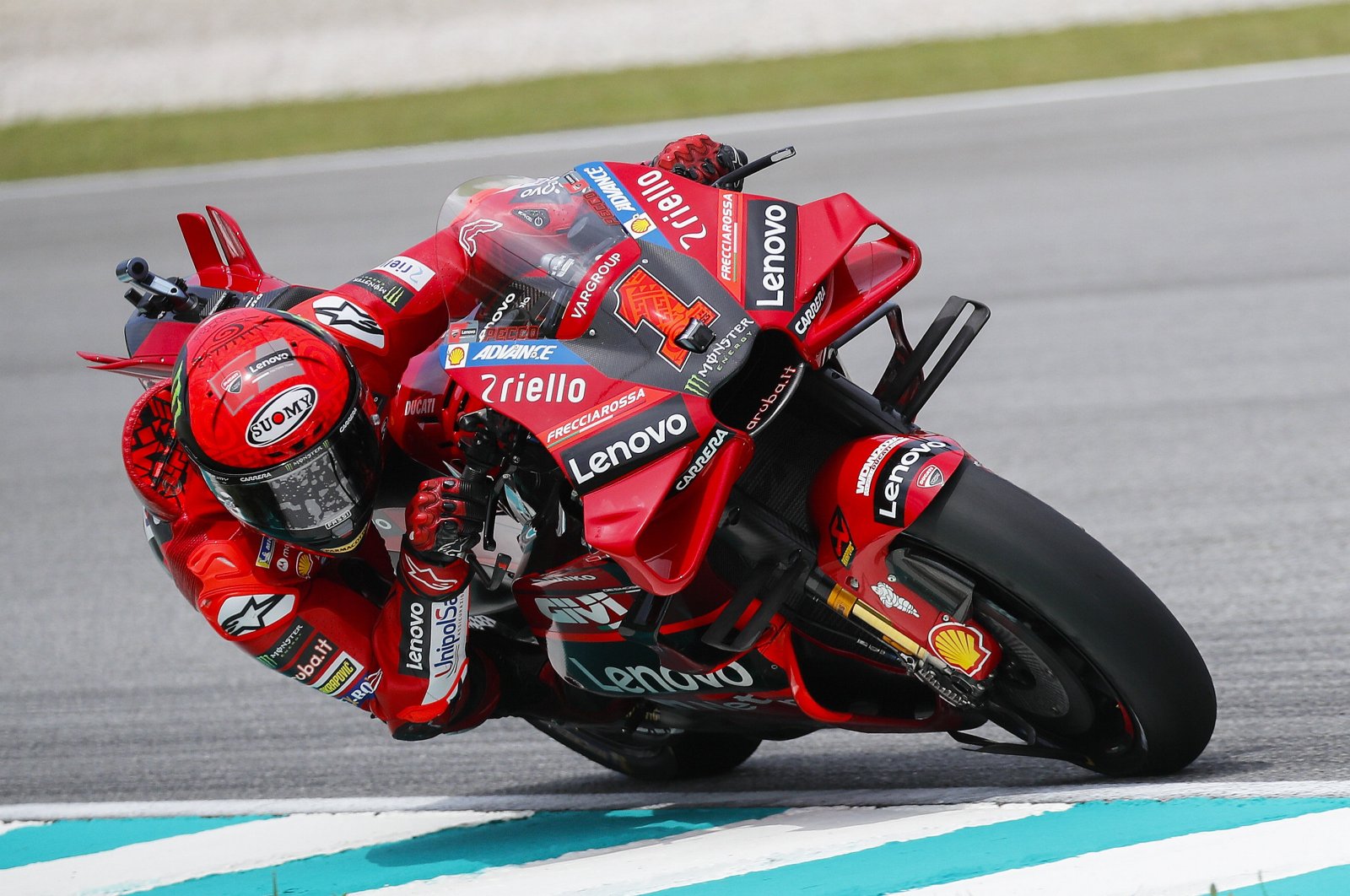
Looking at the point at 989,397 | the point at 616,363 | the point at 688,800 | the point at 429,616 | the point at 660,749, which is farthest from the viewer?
the point at 989,397

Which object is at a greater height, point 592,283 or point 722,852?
point 592,283

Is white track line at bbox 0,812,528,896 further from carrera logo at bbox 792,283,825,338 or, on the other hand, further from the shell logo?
carrera logo at bbox 792,283,825,338

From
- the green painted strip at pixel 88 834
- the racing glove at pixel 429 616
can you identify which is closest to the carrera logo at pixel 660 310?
the racing glove at pixel 429 616

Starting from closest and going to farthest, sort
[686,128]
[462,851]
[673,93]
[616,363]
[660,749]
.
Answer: [616,363]
[462,851]
[660,749]
[686,128]
[673,93]

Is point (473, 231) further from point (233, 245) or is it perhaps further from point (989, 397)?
point (989, 397)

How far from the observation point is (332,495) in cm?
297

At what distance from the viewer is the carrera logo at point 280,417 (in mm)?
2891

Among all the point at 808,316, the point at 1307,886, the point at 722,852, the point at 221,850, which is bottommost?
the point at 221,850

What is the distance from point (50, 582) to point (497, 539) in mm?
3421

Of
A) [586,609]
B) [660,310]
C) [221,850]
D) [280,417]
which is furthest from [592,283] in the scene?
[221,850]

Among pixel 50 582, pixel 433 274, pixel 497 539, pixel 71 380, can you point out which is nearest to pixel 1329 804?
pixel 497 539

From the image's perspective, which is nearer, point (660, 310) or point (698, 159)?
point (660, 310)

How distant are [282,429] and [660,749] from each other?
5.00 ft

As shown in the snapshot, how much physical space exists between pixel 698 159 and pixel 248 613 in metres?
1.46
